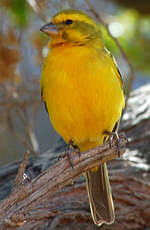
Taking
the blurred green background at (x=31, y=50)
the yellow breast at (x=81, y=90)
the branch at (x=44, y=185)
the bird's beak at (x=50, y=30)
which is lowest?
the branch at (x=44, y=185)

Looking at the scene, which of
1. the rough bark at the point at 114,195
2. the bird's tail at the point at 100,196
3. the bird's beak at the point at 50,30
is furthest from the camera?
the rough bark at the point at 114,195

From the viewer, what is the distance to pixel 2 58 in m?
4.83

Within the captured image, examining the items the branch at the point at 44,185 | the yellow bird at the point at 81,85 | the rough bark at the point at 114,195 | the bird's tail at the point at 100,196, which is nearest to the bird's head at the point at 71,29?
the yellow bird at the point at 81,85

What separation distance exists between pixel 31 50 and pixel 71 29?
187 centimetres

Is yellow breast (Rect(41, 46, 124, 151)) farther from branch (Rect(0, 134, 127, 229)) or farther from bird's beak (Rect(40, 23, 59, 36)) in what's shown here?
branch (Rect(0, 134, 127, 229))

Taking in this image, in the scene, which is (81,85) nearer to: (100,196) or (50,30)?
(50,30)

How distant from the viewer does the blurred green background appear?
191 inches

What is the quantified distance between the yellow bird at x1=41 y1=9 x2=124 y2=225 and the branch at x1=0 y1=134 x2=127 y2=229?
14.1 inches

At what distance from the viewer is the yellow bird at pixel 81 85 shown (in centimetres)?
343

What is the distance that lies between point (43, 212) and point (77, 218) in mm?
346

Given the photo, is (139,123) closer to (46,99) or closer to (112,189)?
(112,189)

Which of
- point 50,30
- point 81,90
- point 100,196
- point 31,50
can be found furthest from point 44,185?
point 31,50

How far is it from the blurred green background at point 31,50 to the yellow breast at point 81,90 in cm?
117

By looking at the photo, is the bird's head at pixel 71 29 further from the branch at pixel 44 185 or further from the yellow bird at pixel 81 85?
the branch at pixel 44 185
